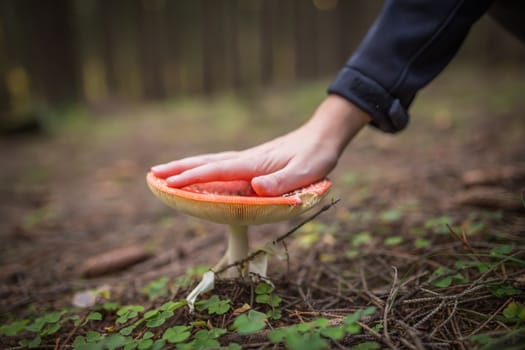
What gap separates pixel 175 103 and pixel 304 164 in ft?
20.9

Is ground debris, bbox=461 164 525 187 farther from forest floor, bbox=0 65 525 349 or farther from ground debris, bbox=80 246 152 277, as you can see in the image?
ground debris, bbox=80 246 152 277

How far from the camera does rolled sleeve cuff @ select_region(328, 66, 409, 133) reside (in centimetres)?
147

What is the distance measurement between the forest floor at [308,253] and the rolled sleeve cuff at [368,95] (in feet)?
1.75

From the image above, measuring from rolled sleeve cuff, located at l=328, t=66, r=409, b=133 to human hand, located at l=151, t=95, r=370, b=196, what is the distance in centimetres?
3

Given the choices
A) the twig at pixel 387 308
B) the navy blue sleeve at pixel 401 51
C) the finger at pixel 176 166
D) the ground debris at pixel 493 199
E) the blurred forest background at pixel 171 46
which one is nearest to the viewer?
the twig at pixel 387 308

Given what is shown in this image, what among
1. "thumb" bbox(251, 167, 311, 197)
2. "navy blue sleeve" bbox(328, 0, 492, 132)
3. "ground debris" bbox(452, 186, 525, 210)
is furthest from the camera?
"ground debris" bbox(452, 186, 525, 210)

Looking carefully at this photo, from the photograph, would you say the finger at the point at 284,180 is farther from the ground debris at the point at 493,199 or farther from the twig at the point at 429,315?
the ground debris at the point at 493,199

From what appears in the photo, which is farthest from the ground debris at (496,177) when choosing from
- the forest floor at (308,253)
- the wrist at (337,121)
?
the wrist at (337,121)

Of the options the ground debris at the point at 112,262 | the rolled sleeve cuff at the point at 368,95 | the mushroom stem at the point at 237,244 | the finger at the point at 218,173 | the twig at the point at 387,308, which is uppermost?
the rolled sleeve cuff at the point at 368,95

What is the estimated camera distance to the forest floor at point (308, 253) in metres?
1.13

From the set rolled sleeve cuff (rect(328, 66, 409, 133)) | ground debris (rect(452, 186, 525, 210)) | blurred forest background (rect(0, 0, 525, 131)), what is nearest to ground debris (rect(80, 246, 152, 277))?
rolled sleeve cuff (rect(328, 66, 409, 133))

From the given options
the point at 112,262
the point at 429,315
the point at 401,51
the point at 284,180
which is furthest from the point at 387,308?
the point at 112,262

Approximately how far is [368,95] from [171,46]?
662 cm

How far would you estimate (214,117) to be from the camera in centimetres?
612
